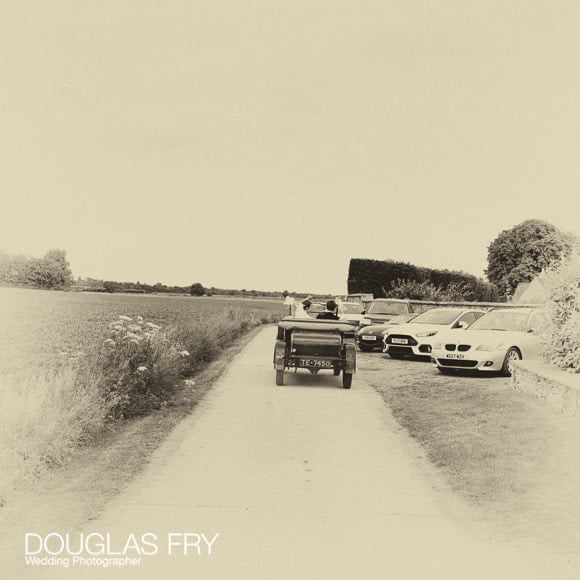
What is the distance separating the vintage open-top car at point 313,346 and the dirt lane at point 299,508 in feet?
12.9

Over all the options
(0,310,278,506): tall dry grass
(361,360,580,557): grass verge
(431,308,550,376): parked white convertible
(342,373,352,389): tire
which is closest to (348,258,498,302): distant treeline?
(431,308,550,376): parked white convertible

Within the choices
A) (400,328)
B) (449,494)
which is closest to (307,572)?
(449,494)

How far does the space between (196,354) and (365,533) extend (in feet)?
47.2

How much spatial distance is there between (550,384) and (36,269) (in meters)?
34.6

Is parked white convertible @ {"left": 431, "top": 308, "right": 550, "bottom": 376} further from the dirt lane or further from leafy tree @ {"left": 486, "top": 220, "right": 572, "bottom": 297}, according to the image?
leafy tree @ {"left": 486, "top": 220, "right": 572, "bottom": 297}

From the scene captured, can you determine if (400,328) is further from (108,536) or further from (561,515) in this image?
(108,536)

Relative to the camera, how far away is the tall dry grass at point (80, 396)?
8.12 m

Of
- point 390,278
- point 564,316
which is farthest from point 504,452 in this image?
point 390,278

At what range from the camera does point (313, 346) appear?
15398 millimetres

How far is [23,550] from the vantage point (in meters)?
5.27

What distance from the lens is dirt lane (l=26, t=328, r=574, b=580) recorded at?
5051 millimetres

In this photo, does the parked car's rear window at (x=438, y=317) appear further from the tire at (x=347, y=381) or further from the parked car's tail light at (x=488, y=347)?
the tire at (x=347, y=381)

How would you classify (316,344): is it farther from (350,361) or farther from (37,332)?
(37,332)

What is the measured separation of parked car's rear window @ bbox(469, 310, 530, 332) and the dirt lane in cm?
798
